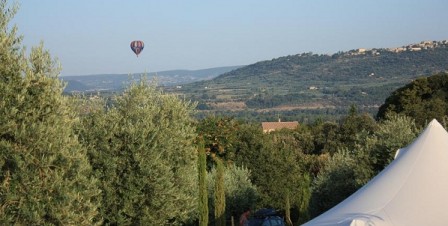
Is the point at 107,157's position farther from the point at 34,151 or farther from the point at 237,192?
the point at 237,192

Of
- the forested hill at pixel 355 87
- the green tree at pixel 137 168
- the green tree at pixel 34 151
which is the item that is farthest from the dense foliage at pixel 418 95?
the forested hill at pixel 355 87

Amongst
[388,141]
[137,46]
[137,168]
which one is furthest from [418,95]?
[137,168]

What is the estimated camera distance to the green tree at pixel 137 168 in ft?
40.4

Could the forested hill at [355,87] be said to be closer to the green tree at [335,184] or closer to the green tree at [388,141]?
the green tree at [335,184]

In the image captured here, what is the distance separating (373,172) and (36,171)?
10.3 metres

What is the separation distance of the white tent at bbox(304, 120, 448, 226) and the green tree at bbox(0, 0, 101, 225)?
12.3 feet

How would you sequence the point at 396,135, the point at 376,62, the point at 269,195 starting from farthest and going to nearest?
the point at 376,62 < the point at 269,195 < the point at 396,135

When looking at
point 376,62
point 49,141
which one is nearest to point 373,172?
point 49,141

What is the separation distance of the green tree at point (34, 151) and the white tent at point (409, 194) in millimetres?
3759

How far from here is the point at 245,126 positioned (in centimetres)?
3316

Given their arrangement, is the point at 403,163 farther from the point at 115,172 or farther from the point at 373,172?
the point at 373,172

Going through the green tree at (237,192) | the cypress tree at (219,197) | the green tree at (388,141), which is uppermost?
the green tree at (388,141)

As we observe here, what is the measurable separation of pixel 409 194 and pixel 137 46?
4010 centimetres

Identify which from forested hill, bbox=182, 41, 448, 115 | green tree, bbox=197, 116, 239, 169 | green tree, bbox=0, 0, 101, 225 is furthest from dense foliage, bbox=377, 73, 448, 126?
forested hill, bbox=182, 41, 448, 115
